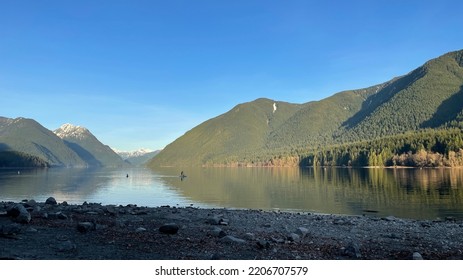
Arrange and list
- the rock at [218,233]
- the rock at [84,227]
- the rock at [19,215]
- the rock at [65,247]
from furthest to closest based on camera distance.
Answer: the rock at [19,215], the rock at [218,233], the rock at [84,227], the rock at [65,247]

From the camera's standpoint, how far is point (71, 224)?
2255cm

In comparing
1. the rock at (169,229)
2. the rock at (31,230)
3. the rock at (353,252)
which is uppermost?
the rock at (31,230)

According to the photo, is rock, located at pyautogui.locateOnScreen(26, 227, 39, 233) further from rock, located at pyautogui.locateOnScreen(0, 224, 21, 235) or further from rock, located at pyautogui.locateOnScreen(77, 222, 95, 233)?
rock, located at pyautogui.locateOnScreen(77, 222, 95, 233)

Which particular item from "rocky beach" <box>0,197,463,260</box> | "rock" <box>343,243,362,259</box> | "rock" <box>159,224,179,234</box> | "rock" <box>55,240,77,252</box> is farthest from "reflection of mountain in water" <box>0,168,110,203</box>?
"rock" <box>343,243,362,259</box>

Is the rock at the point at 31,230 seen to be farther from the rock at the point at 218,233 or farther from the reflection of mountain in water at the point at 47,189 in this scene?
the reflection of mountain in water at the point at 47,189

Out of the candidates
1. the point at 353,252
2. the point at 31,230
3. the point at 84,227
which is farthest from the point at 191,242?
the point at 31,230

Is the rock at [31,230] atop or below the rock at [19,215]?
below

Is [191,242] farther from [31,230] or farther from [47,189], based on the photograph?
[47,189]

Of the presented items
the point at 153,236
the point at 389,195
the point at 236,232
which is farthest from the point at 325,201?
the point at 153,236

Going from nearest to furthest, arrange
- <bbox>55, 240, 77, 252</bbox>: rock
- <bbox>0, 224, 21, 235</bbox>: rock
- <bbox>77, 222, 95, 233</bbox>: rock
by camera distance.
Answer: <bbox>55, 240, 77, 252</bbox>: rock, <bbox>0, 224, 21, 235</bbox>: rock, <bbox>77, 222, 95, 233</bbox>: rock

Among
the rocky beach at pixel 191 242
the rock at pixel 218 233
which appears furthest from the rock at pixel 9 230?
the rock at pixel 218 233

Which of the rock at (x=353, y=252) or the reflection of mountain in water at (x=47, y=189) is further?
the reflection of mountain in water at (x=47, y=189)

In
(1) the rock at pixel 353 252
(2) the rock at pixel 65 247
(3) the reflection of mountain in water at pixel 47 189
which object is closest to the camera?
(2) the rock at pixel 65 247

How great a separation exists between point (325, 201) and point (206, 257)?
153 feet
